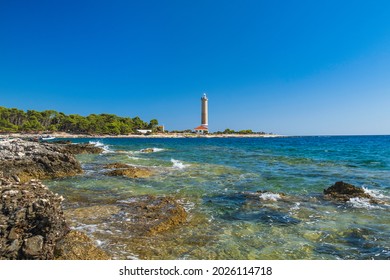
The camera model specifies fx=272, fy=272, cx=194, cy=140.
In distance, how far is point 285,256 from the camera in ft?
21.9

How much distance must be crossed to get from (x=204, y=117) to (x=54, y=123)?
84.7 metres

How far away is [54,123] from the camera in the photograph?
14425 cm

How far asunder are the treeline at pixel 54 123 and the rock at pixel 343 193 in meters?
131

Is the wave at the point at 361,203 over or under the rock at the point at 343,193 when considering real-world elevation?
under

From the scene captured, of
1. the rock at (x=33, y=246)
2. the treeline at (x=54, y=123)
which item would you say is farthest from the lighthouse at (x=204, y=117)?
the rock at (x=33, y=246)

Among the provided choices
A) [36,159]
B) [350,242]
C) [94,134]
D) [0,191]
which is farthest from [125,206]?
[94,134]

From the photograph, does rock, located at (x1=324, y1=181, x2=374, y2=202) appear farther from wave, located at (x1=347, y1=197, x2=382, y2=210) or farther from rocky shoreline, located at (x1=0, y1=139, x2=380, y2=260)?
wave, located at (x1=347, y1=197, x2=382, y2=210)

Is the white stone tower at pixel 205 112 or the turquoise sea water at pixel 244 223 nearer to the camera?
the turquoise sea water at pixel 244 223

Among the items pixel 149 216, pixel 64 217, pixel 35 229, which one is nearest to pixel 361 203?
pixel 149 216

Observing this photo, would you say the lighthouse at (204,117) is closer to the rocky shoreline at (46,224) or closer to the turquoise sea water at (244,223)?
the turquoise sea water at (244,223)

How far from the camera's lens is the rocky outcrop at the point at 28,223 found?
5.54 m

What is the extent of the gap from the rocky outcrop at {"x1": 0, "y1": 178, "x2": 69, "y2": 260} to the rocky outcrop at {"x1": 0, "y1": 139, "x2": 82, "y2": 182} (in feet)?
33.9

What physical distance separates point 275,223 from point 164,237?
3.82m

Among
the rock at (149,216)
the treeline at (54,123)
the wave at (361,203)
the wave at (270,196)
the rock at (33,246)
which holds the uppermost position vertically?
the treeline at (54,123)
